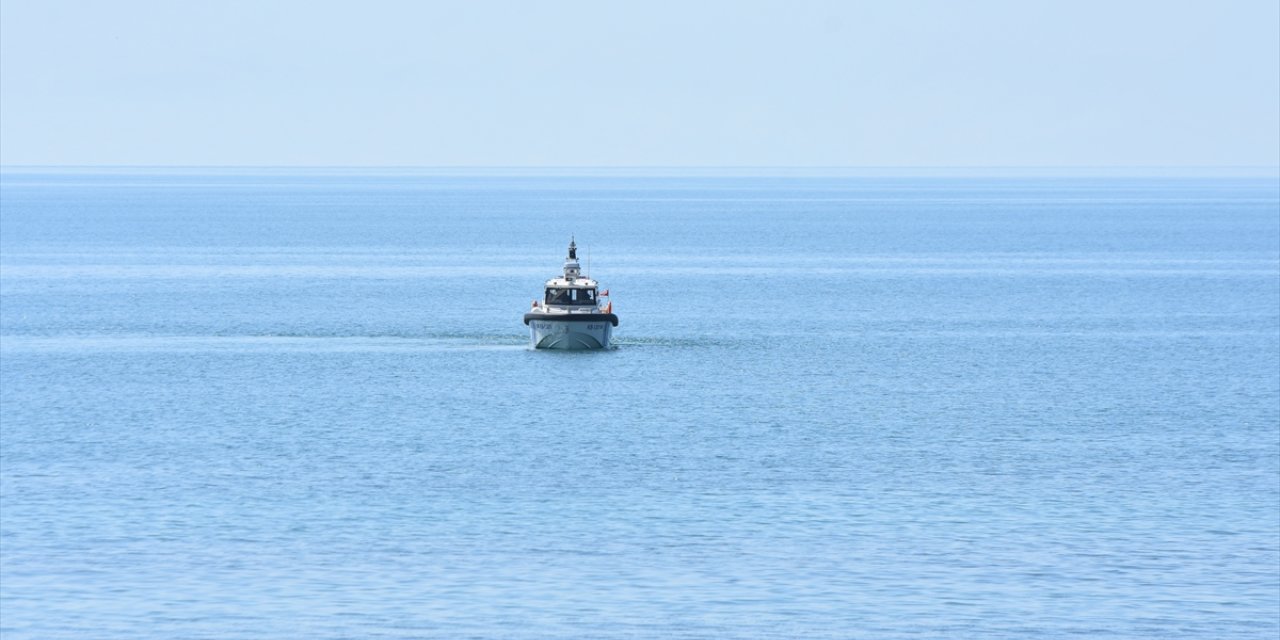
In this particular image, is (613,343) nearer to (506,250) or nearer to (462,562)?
(462,562)

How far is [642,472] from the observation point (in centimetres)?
5325

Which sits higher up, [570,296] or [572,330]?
[570,296]

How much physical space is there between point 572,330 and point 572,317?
0.57 meters

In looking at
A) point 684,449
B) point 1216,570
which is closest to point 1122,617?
point 1216,570

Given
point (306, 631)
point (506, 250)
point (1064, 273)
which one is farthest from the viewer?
point (506, 250)

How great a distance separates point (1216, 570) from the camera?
4138 cm

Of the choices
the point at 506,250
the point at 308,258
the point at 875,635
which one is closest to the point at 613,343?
the point at 875,635

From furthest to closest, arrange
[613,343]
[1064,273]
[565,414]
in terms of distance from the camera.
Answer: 1. [1064,273]
2. [613,343]
3. [565,414]

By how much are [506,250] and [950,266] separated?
43.9m

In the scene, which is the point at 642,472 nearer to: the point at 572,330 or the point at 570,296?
the point at 572,330

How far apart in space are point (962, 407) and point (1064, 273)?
272 feet

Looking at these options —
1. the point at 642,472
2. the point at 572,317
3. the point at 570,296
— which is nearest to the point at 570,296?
the point at 570,296

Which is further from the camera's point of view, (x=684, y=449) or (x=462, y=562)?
(x=684, y=449)

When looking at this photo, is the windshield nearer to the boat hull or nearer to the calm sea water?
the boat hull
